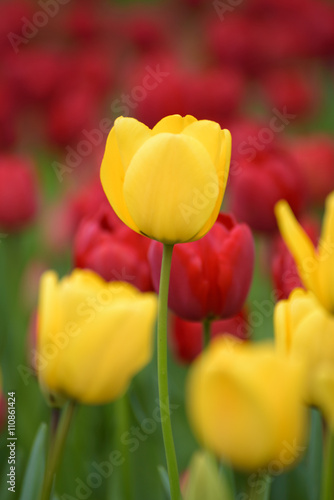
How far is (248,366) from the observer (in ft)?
1.17

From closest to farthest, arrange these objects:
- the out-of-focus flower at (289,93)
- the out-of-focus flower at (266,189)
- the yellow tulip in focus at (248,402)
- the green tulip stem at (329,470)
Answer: the yellow tulip in focus at (248,402) → the green tulip stem at (329,470) → the out-of-focus flower at (266,189) → the out-of-focus flower at (289,93)

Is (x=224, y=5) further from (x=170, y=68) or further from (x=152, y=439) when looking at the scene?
(x=152, y=439)

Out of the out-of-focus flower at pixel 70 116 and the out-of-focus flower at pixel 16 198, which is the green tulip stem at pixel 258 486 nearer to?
the out-of-focus flower at pixel 16 198

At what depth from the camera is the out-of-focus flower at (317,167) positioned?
142 cm

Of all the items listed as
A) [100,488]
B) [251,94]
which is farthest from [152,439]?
[251,94]

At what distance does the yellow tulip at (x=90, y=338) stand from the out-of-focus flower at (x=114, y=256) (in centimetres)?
23

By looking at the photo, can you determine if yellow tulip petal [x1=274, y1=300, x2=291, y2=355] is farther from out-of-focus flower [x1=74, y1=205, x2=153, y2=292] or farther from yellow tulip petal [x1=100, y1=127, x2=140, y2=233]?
out-of-focus flower [x1=74, y1=205, x2=153, y2=292]

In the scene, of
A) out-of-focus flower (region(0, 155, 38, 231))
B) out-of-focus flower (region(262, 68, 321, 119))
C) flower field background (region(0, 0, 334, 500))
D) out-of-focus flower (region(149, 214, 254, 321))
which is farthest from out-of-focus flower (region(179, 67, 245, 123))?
out-of-focus flower (region(149, 214, 254, 321))

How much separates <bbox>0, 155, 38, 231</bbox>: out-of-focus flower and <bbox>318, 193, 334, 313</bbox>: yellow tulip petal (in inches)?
29.8

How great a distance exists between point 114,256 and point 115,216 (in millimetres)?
188

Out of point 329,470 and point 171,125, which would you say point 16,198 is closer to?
point 171,125

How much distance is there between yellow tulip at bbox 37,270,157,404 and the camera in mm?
469

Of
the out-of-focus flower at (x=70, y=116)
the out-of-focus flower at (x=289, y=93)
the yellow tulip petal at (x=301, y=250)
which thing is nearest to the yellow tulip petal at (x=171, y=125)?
the yellow tulip petal at (x=301, y=250)

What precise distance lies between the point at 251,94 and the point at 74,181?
0.67 meters
